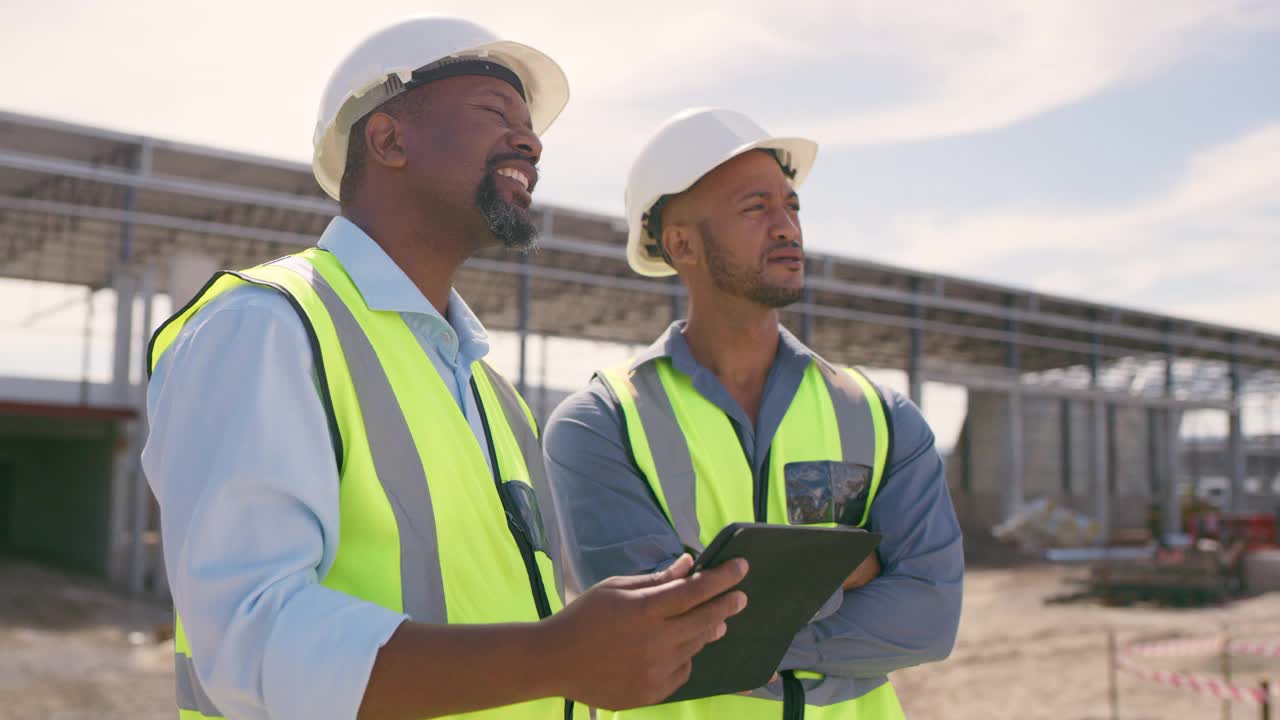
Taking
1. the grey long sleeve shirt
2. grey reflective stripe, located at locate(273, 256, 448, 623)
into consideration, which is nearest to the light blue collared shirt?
grey reflective stripe, located at locate(273, 256, 448, 623)

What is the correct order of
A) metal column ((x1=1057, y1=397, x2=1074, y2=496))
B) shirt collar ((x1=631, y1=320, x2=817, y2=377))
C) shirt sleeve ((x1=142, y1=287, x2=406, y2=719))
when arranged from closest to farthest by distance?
shirt sleeve ((x1=142, y1=287, x2=406, y2=719))
shirt collar ((x1=631, y1=320, x2=817, y2=377))
metal column ((x1=1057, y1=397, x2=1074, y2=496))

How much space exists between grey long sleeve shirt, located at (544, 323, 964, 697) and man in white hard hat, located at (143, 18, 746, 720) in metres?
0.49

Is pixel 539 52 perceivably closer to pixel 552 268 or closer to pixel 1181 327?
pixel 552 268

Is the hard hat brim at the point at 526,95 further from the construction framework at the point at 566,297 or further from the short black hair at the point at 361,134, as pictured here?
the construction framework at the point at 566,297

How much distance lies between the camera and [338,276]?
1.82 meters

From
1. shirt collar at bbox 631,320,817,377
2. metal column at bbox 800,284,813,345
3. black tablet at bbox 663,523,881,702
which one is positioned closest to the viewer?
black tablet at bbox 663,523,881,702

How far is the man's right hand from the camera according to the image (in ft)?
4.33

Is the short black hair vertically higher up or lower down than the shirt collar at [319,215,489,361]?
higher up

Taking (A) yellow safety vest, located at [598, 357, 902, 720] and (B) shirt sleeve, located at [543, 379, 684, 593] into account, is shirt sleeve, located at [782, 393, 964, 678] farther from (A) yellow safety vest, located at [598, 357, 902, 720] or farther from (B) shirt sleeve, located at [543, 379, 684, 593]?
(B) shirt sleeve, located at [543, 379, 684, 593]

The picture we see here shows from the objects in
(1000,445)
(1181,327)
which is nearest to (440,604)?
(1000,445)

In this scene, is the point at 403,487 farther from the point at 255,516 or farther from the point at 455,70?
the point at 455,70

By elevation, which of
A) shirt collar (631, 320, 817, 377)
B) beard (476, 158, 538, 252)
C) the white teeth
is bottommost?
shirt collar (631, 320, 817, 377)

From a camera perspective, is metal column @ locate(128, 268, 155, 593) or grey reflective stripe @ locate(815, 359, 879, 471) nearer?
grey reflective stripe @ locate(815, 359, 879, 471)

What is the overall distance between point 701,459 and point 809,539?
3.97ft
